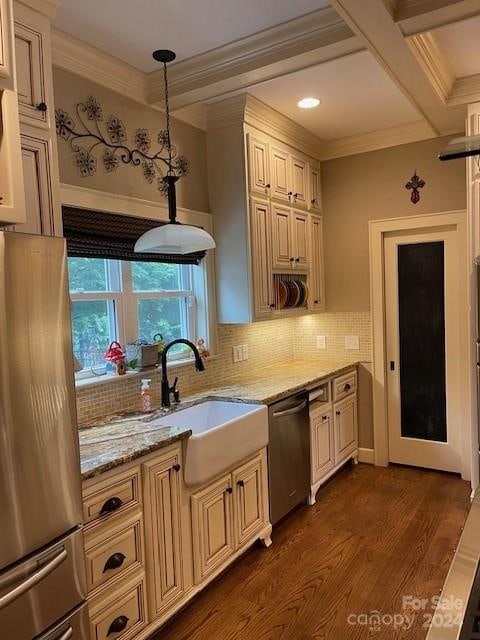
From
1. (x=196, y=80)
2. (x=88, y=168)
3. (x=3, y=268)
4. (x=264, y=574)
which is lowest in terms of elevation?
(x=264, y=574)

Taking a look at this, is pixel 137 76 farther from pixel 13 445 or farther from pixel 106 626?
pixel 106 626

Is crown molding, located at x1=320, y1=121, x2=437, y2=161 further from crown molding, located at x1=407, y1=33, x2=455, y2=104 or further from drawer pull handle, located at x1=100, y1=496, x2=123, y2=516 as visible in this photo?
drawer pull handle, located at x1=100, y1=496, x2=123, y2=516

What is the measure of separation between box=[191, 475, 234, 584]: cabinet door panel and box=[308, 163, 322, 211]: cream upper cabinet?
2490 millimetres

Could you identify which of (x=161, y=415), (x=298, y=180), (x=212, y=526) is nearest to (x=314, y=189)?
(x=298, y=180)

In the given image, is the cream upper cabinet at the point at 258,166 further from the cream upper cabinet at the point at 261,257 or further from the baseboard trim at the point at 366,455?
the baseboard trim at the point at 366,455

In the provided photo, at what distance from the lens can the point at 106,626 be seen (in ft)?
6.05

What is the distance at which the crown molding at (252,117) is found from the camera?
311 centimetres

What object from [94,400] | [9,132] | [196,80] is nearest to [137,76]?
[196,80]

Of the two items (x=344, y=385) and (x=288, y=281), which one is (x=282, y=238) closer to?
(x=288, y=281)

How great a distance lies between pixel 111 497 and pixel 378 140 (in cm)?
343

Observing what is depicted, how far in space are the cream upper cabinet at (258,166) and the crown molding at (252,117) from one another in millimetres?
106

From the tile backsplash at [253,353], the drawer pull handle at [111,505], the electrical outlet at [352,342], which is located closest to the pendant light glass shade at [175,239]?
the tile backsplash at [253,353]

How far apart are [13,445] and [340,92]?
280 cm

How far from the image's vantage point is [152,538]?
2.06 meters
